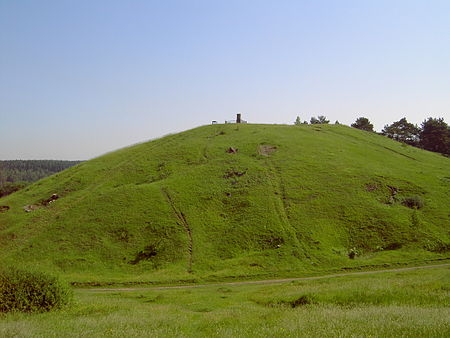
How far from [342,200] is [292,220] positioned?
9.60m

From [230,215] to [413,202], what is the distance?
2705cm

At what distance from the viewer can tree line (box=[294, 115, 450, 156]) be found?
360 feet

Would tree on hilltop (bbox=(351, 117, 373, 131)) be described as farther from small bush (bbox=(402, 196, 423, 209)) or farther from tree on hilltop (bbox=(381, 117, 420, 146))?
small bush (bbox=(402, 196, 423, 209))

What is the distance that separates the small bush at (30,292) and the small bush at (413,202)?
1887 inches

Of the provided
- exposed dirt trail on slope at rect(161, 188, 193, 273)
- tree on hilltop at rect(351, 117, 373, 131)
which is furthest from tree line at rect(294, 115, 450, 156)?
exposed dirt trail on slope at rect(161, 188, 193, 273)

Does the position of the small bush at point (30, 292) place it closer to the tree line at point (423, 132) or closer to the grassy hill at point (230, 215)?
the grassy hill at point (230, 215)

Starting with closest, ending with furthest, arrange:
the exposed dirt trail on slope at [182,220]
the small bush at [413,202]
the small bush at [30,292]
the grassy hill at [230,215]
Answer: the small bush at [30,292] < the grassy hill at [230,215] < the exposed dirt trail on slope at [182,220] < the small bush at [413,202]

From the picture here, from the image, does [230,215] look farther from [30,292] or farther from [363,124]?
[363,124]

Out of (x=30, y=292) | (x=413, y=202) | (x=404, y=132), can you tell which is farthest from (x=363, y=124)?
(x=30, y=292)

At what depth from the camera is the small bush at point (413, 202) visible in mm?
51609

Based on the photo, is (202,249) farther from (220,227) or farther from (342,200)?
(342,200)

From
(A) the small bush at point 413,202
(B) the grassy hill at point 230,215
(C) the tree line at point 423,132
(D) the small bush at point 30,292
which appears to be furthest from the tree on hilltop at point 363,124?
(D) the small bush at point 30,292

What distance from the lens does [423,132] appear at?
11650 centimetres

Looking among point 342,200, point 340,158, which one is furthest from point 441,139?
point 342,200
